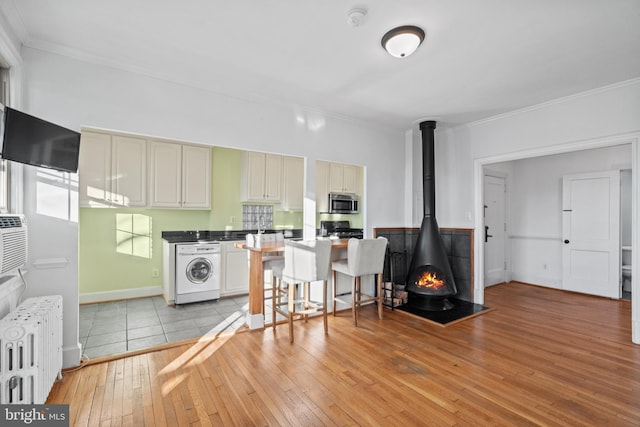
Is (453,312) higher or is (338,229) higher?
(338,229)

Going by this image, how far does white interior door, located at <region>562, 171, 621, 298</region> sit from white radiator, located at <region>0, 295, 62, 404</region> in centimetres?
658

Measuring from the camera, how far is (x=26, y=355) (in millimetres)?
1668

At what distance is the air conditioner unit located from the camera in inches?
67.7

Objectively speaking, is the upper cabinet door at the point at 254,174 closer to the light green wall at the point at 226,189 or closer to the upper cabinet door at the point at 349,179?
the light green wall at the point at 226,189

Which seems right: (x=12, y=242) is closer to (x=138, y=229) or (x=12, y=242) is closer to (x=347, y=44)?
(x=347, y=44)

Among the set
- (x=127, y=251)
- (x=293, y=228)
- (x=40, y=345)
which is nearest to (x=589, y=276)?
(x=293, y=228)

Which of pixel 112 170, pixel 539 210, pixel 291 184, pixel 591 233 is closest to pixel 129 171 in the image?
pixel 112 170

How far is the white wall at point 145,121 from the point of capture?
7.90ft

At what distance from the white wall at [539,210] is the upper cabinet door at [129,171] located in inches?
218

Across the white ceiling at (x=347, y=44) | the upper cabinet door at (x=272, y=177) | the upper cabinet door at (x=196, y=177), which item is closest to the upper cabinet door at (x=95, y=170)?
the upper cabinet door at (x=196, y=177)

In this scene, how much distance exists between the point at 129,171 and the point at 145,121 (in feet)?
5.98

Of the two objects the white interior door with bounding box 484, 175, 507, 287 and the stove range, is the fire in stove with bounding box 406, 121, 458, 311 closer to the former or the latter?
the white interior door with bounding box 484, 175, 507, 287

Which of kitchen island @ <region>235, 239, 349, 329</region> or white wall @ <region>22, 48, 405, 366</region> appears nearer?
white wall @ <region>22, 48, 405, 366</region>

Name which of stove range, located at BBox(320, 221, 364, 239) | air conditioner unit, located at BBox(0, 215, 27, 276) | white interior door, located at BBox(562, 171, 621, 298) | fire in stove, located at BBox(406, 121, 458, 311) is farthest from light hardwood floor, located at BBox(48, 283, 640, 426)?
stove range, located at BBox(320, 221, 364, 239)
